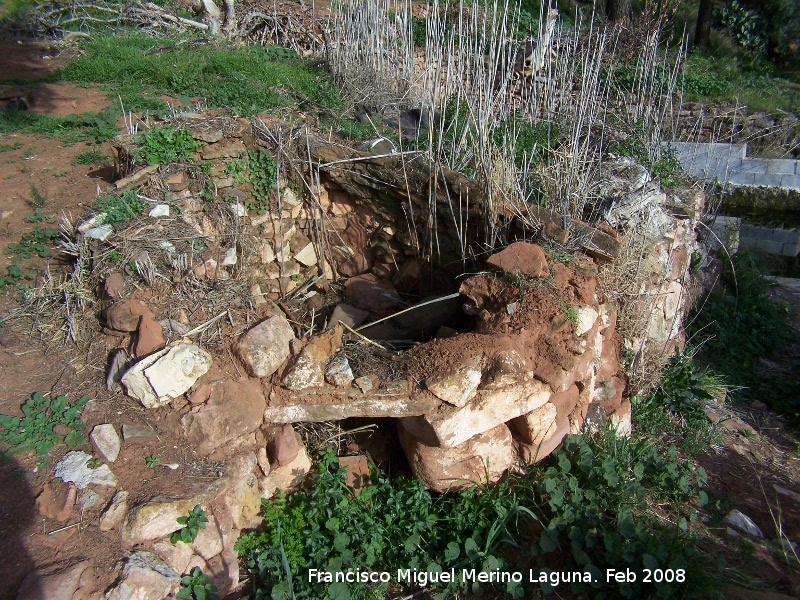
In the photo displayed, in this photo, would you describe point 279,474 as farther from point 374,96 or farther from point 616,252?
point 374,96

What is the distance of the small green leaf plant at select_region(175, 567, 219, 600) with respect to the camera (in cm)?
265

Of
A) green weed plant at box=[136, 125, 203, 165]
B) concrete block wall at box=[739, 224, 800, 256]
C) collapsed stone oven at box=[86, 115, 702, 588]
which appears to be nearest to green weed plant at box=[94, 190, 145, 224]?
collapsed stone oven at box=[86, 115, 702, 588]

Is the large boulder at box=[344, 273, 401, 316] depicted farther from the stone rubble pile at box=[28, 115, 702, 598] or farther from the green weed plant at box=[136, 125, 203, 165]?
the green weed plant at box=[136, 125, 203, 165]

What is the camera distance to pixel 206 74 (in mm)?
6453

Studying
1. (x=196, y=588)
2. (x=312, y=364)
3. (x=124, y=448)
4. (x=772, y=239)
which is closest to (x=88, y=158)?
(x=124, y=448)

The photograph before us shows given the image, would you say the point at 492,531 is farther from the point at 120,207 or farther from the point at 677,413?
the point at 120,207

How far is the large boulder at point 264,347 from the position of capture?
3189 millimetres

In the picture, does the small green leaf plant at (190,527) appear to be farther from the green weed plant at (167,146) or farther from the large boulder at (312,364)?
the green weed plant at (167,146)

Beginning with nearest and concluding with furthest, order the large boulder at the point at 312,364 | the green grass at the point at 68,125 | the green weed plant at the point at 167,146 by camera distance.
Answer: the large boulder at the point at 312,364
the green weed plant at the point at 167,146
the green grass at the point at 68,125

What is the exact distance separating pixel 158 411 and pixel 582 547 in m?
2.31

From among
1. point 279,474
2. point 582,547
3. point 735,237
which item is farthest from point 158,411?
point 735,237

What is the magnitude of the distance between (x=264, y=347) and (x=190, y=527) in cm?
98

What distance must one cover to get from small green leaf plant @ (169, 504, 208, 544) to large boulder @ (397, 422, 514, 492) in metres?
1.14

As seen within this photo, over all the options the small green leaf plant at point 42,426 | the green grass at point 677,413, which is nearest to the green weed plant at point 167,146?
the small green leaf plant at point 42,426
